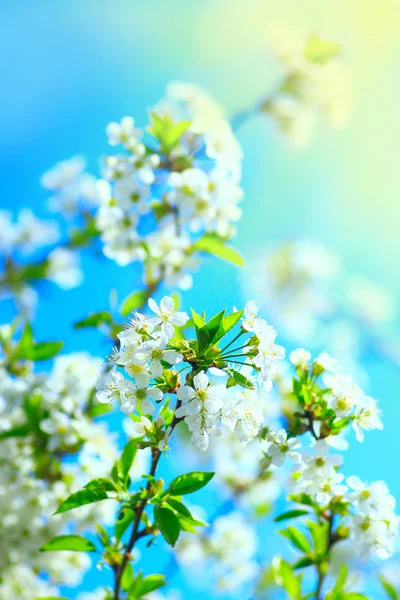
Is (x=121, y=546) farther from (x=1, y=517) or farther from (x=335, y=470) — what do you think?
(x=1, y=517)

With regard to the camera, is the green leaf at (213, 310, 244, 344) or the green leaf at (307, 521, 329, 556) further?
the green leaf at (307, 521, 329, 556)

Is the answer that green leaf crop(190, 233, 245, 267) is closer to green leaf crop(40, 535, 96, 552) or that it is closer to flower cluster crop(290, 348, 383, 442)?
flower cluster crop(290, 348, 383, 442)

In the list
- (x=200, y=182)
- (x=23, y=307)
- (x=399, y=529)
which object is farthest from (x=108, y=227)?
(x=399, y=529)

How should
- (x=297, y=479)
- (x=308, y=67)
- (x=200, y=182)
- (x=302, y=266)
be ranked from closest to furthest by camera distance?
(x=297, y=479) < (x=200, y=182) < (x=308, y=67) < (x=302, y=266)

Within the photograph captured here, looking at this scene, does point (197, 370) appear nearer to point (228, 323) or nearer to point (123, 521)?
point (228, 323)

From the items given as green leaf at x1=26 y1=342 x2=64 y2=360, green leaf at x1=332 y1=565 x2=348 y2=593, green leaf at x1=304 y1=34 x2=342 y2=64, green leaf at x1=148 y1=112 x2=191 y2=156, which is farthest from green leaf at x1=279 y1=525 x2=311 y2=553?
green leaf at x1=304 y1=34 x2=342 y2=64

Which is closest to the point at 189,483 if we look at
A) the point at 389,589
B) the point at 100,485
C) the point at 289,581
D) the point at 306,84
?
→ the point at 100,485
